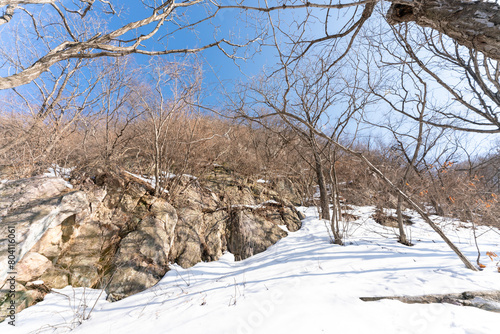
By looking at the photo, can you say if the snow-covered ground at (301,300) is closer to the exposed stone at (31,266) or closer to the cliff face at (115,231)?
the cliff face at (115,231)

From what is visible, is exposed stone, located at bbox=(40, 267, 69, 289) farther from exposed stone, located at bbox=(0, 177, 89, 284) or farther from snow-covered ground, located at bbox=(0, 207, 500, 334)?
exposed stone, located at bbox=(0, 177, 89, 284)

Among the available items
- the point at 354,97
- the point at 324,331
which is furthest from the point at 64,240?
the point at 354,97

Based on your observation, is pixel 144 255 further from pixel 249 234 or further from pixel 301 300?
pixel 301 300

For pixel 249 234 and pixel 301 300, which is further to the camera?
pixel 249 234

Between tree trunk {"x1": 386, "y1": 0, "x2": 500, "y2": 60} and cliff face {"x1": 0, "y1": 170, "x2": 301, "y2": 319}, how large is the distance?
4.51 m

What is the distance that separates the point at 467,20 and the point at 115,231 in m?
5.74

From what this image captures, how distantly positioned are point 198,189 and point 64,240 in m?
3.10

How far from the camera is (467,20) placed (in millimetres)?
1303

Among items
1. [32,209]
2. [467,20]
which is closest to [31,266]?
[32,209]

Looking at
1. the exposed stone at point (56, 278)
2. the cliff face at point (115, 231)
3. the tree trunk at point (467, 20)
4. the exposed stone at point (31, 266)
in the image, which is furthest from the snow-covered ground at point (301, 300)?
the tree trunk at point (467, 20)

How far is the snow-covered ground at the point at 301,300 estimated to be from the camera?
159 cm

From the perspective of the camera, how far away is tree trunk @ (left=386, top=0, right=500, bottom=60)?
125cm

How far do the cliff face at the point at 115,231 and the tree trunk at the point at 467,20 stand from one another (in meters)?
4.51

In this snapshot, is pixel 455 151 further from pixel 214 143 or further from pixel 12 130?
pixel 12 130
